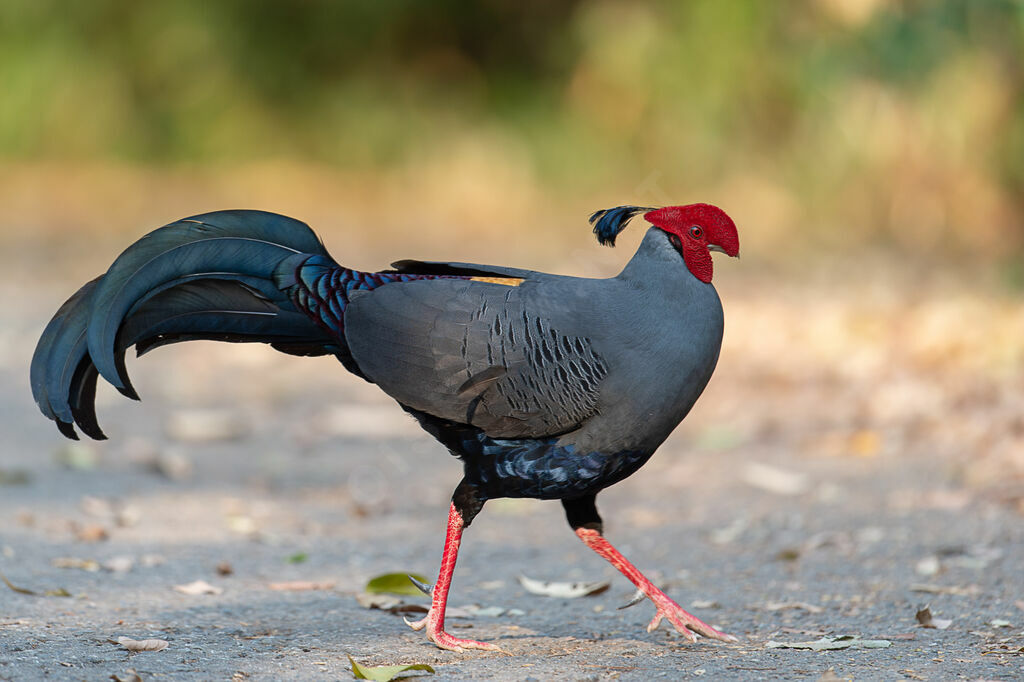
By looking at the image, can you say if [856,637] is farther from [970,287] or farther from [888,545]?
[970,287]

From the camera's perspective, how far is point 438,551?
438 cm

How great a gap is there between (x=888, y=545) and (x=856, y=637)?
1.16m

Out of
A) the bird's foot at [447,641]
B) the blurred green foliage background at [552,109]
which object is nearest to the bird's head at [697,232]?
the bird's foot at [447,641]

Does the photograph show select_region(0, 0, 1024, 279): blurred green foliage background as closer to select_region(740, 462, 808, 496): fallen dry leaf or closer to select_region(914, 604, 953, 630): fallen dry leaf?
select_region(740, 462, 808, 496): fallen dry leaf

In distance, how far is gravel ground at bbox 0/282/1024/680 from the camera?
9.89 ft

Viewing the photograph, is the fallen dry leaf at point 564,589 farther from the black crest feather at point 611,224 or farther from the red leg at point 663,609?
the black crest feather at point 611,224

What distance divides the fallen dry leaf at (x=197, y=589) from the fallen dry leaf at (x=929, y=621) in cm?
200

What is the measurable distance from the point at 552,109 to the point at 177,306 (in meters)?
12.1

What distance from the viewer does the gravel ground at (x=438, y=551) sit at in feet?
9.89

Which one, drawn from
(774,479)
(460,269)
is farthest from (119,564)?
(774,479)

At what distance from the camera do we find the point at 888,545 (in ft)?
14.0

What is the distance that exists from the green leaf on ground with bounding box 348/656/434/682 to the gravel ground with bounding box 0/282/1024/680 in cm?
6

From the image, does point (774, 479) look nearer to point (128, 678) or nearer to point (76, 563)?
point (76, 563)

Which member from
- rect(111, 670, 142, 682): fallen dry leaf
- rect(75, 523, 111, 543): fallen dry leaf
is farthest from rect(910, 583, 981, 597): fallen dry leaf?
rect(75, 523, 111, 543): fallen dry leaf
